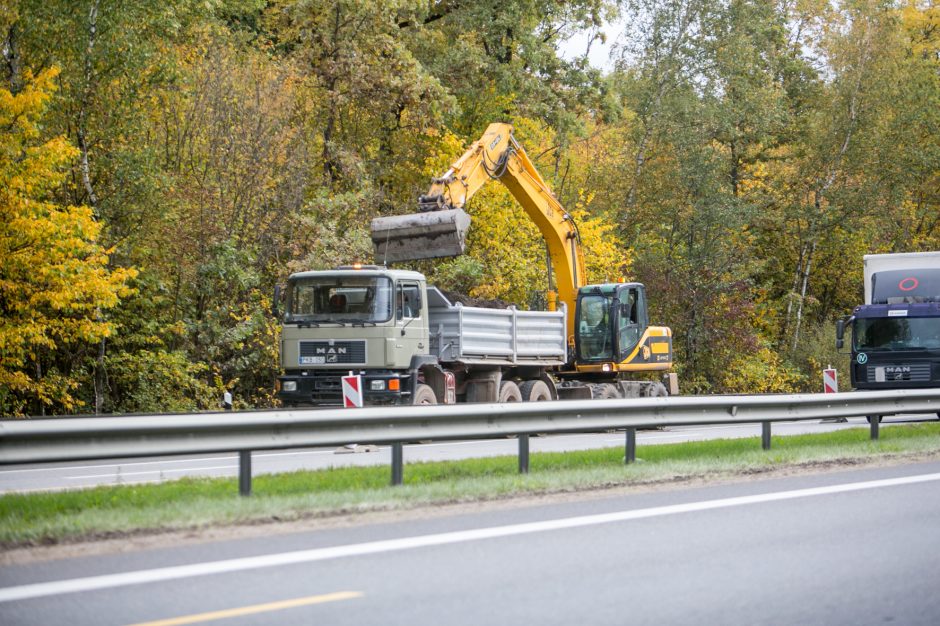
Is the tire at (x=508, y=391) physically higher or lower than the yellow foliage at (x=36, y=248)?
lower

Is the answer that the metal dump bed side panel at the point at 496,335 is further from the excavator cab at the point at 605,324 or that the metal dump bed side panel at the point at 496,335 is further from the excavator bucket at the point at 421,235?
the excavator cab at the point at 605,324

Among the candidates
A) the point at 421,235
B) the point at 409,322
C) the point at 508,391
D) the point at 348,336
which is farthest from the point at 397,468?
→ the point at 508,391

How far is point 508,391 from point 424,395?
3.01 metres

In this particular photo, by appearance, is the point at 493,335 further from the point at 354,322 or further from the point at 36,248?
the point at 36,248

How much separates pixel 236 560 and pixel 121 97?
20.8 meters

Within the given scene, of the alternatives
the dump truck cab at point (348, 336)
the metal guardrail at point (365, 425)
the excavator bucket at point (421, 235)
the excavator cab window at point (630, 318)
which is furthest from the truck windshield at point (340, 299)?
the excavator cab window at point (630, 318)

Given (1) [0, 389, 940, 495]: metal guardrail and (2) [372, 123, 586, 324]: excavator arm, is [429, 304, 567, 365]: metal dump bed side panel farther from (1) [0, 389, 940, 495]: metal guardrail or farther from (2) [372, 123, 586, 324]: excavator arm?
(1) [0, 389, 940, 495]: metal guardrail

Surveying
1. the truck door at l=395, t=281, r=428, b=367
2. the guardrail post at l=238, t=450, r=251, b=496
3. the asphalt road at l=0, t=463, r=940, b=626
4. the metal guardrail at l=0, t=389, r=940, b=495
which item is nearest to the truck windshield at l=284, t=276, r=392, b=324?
the truck door at l=395, t=281, r=428, b=367

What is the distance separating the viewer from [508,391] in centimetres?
2306

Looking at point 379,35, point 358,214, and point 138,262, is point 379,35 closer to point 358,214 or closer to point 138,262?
point 358,214

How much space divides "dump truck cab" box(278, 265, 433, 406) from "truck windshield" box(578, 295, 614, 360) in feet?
24.6

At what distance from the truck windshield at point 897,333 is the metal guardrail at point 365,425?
10227 millimetres

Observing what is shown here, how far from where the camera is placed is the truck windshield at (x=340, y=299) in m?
20.3

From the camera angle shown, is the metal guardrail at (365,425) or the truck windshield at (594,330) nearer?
the metal guardrail at (365,425)
